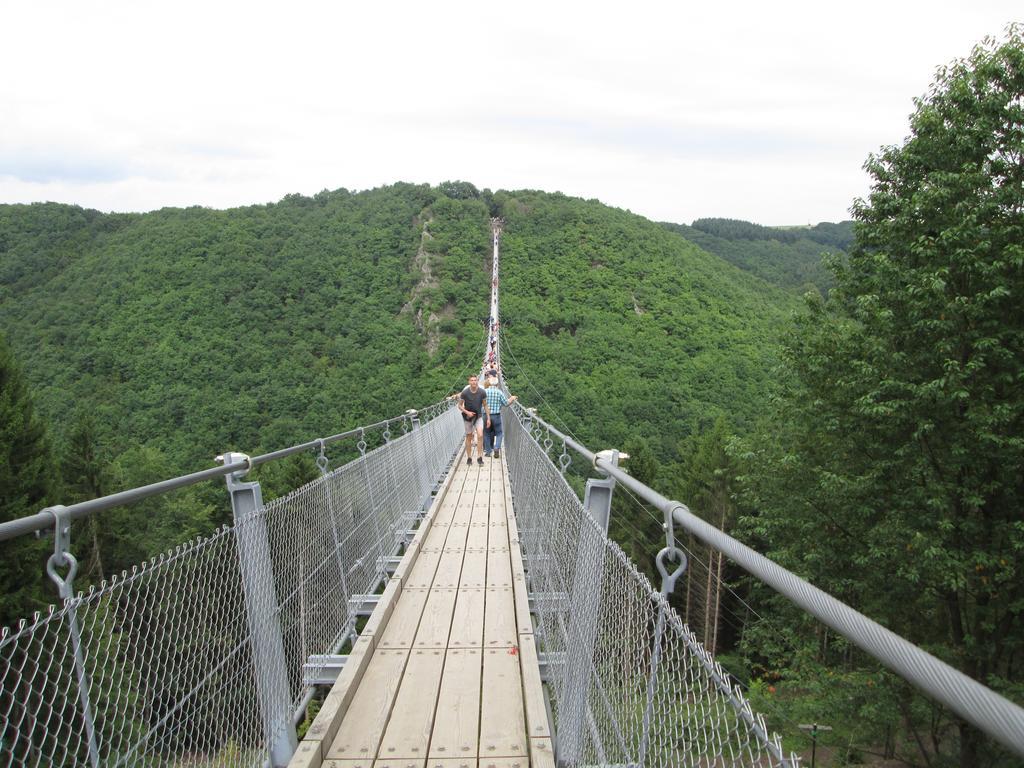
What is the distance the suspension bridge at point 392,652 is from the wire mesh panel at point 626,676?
0.01 metres

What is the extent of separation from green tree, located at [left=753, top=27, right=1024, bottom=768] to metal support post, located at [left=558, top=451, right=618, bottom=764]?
756 centimetres

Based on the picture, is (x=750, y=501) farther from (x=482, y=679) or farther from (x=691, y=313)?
(x=691, y=313)

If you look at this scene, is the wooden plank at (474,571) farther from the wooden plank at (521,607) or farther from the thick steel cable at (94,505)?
the thick steel cable at (94,505)

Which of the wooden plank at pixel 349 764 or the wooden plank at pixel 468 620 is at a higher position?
the wooden plank at pixel 349 764

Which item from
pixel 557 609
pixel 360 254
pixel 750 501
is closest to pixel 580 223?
pixel 360 254

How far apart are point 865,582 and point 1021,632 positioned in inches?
76.0

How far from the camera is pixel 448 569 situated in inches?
219

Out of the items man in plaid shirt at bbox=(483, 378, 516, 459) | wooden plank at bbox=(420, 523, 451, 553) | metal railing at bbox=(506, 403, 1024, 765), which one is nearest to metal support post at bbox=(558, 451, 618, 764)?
metal railing at bbox=(506, 403, 1024, 765)

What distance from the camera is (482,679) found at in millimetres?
3496

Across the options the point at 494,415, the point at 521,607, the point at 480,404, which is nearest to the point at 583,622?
the point at 521,607

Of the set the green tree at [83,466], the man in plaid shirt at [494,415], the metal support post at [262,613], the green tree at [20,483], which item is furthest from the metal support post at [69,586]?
the green tree at [83,466]

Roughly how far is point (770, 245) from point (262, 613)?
11242 centimetres

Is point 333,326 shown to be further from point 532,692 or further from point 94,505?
point 94,505

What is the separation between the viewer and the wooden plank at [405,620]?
3957 mm
